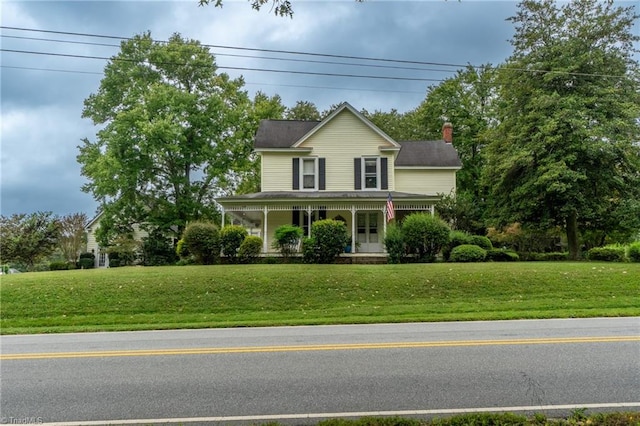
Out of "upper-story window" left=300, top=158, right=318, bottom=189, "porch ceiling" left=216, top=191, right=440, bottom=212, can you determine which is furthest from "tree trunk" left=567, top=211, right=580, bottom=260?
"upper-story window" left=300, top=158, right=318, bottom=189

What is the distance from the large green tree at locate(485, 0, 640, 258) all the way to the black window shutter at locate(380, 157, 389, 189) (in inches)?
247

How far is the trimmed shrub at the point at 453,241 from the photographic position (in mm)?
19094

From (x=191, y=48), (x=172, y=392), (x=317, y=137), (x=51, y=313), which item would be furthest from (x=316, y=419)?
(x=191, y=48)

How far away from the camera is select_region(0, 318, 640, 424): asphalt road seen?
4.45 meters

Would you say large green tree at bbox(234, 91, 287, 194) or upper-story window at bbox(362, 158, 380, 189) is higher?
large green tree at bbox(234, 91, 287, 194)

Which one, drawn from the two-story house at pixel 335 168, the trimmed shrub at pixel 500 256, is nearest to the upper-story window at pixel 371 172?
the two-story house at pixel 335 168

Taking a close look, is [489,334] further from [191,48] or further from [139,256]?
[191,48]

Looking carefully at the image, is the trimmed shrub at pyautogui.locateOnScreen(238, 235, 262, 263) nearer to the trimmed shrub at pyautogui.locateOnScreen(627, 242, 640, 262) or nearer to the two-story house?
the two-story house

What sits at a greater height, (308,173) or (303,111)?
(303,111)

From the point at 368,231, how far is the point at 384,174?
3.38 meters

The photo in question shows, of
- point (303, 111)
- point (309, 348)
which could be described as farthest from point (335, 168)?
point (303, 111)

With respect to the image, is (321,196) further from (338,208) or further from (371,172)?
(371,172)

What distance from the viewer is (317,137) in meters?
23.8

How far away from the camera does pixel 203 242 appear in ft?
62.2
